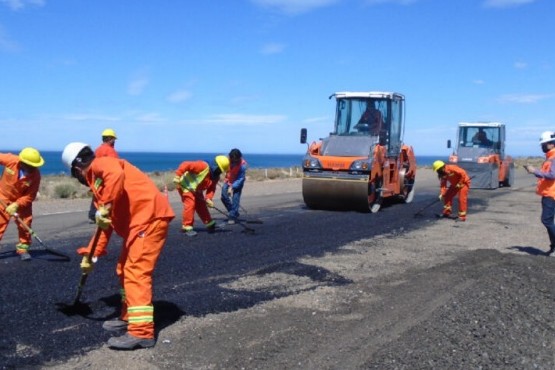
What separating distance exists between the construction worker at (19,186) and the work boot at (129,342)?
3.79m

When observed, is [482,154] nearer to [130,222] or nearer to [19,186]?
[19,186]

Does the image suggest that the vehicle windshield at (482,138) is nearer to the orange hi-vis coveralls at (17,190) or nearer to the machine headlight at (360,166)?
the machine headlight at (360,166)

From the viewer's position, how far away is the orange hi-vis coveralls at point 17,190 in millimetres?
8305

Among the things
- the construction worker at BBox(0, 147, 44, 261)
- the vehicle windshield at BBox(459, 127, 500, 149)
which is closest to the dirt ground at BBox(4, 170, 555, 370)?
the construction worker at BBox(0, 147, 44, 261)

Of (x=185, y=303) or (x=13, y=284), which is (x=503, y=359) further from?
(x=13, y=284)

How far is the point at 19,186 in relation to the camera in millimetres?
8375

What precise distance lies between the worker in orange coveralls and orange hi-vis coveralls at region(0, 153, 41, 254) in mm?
3336

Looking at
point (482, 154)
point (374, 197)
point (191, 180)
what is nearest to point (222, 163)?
point (191, 180)

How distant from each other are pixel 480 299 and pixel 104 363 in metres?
3.82

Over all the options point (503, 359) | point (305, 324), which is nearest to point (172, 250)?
point (305, 324)

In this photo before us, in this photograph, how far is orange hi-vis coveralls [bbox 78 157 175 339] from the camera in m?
4.93

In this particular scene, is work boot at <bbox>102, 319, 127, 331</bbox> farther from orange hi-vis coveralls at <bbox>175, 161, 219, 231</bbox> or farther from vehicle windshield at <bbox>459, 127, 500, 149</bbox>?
vehicle windshield at <bbox>459, 127, 500, 149</bbox>

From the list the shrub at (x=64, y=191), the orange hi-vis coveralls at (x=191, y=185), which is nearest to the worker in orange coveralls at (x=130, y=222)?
the orange hi-vis coveralls at (x=191, y=185)

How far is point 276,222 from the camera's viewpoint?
41.9ft
